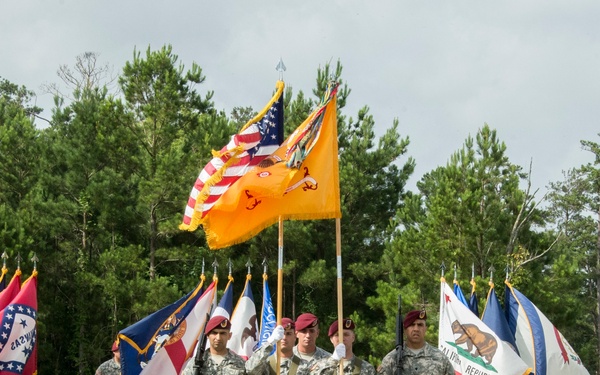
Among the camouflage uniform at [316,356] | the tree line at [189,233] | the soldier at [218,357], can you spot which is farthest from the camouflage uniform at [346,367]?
the tree line at [189,233]

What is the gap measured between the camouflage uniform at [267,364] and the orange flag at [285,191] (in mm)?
1045

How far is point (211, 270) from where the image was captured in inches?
771

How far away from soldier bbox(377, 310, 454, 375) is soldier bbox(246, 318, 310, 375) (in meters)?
0.64

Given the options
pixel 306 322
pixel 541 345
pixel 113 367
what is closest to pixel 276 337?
pixel 306 322

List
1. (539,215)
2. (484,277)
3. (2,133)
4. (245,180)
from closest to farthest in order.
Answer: (245,180)
(484,277)
(539,215)
(2,133)

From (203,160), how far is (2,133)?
176 inches

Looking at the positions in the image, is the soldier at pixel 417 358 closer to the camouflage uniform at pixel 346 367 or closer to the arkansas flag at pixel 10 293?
Result: the camouflage uniform at pixel 346 367

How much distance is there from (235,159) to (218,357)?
1791 millimetres

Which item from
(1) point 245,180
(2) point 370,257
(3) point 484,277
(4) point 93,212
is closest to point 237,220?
(1) point 245,180

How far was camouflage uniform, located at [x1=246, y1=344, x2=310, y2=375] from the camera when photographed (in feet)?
21.3

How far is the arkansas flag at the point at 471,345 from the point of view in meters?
9.39

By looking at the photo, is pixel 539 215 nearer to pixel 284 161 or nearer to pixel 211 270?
pixel 211 270

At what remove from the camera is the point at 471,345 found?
998 centimetres

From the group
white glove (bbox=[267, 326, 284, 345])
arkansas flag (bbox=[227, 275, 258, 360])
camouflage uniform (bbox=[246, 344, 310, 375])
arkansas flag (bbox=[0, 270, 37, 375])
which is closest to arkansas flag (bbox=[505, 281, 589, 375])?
arkansas flag (bbox=[227, 275, 258, 360])
